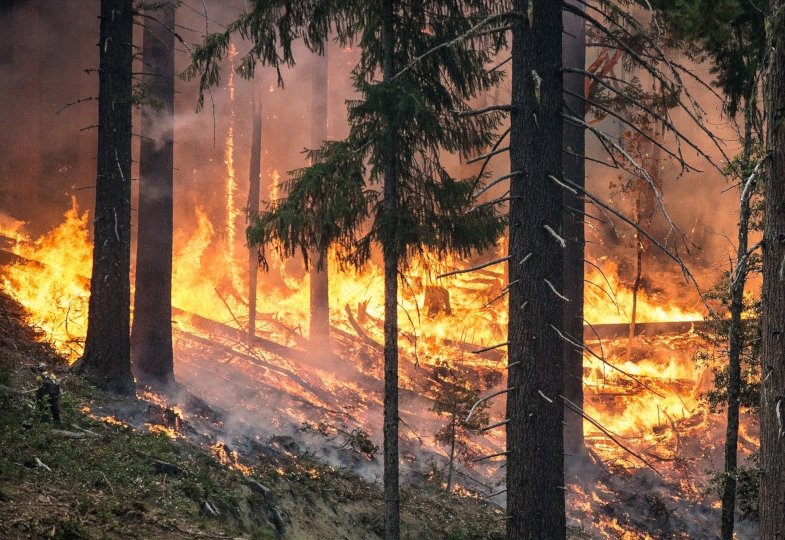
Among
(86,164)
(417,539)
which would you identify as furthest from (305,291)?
(417,539)

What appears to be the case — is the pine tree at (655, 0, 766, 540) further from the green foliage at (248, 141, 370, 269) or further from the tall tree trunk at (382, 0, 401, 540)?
the green foliage at (248, 141, 370, 269)

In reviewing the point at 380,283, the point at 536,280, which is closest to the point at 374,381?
the point at 380,283

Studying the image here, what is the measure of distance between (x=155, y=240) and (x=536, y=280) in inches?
375

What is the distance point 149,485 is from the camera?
7500 mm

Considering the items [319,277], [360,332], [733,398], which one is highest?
[319,277]

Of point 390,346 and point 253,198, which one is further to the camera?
point 253,198

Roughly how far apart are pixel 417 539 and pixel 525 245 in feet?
20.5

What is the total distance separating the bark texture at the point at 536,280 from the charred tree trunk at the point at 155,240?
359 inches

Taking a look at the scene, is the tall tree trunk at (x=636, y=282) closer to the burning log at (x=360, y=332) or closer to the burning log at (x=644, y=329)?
the burning log at (x=644, y=329)

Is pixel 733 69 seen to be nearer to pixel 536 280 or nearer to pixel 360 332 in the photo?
pixel 536 280

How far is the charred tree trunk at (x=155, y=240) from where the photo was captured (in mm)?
13531

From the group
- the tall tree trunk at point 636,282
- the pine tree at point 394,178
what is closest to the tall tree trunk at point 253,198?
the pine tree at point 394,178

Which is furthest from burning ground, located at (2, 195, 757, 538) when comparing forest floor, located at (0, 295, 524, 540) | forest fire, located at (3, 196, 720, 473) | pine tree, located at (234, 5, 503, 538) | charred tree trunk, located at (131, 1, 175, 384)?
charred tree trunk, located at (131, 1, 175, 384)

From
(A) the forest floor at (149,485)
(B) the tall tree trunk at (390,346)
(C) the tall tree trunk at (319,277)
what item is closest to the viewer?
(A) the forest floor at (149,485)
